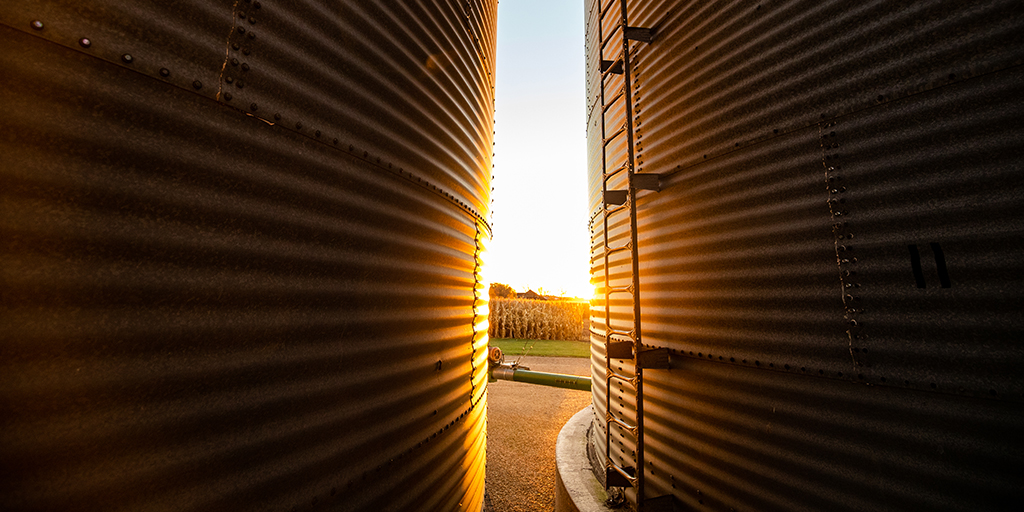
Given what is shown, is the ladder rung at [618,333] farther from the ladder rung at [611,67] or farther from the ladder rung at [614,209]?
the ladder rung at [611,67]

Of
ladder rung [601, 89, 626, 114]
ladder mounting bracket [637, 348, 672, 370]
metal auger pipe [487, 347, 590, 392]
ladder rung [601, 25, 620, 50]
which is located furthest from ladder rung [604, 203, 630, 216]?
metal auger pipe [487, 347, 590, 392]

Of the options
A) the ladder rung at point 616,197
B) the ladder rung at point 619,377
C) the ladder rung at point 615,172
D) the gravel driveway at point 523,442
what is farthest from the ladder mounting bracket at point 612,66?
the gravel driveway at point 523,442

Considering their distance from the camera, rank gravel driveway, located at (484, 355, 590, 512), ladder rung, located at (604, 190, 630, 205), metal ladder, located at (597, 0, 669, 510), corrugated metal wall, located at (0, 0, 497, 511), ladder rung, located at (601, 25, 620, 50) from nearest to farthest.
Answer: corrugated metal wall, located at (0, 0, 497, 511) → metal ladder, located at (597, 0, 669, 510) → ladder rung, located at (604, 190, 630, 205) → ladder rung, located at (601, 25, 620, 50) → gravel driveway, located at (484, 355, 590, 512)

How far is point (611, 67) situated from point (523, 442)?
6.57 meters

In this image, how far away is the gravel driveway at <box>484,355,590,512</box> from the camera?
531cm

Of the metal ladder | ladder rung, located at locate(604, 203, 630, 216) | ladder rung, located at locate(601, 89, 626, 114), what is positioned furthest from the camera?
ladder rung, located at locate(601, 89, 626, 114)

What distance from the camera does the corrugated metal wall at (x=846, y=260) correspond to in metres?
1.74

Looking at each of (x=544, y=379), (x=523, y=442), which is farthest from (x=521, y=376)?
(x=523, y=442)

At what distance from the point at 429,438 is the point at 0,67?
238 cm

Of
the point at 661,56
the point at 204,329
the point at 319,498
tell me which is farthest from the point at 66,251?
the point at 661,56

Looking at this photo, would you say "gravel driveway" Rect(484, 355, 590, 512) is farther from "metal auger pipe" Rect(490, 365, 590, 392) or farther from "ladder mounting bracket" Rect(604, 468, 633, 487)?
"ladder mounting bracket" Rect(604, 468, 633, 487)

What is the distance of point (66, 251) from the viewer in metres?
1.05

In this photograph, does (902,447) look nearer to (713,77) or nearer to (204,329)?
(713,77)

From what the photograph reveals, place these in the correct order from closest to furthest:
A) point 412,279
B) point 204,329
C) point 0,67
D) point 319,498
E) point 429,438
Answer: point 0,67 < point 204,329 < point 319,498 < point 412,279 < point 429,438
